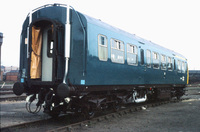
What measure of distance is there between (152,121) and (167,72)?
6776 millimetres

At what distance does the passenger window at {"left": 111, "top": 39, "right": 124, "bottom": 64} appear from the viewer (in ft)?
28.0

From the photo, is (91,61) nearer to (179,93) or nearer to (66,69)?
(66,69)

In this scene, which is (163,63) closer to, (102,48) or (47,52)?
(102,48)

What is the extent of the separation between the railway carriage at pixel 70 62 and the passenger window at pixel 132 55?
0.26m

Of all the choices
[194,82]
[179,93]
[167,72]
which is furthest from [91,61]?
[194,82]

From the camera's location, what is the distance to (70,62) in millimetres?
6992

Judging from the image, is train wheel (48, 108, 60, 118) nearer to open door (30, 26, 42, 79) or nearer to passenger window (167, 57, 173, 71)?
open door (30, 26, 42, 79)

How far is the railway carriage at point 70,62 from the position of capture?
6.98m

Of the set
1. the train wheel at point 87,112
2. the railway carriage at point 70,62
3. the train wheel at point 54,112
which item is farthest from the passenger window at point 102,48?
the train wheel at point 54,112

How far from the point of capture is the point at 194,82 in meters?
51.8

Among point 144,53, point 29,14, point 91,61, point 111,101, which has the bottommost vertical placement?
point 111,101

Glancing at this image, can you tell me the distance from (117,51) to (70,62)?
8.22 feet

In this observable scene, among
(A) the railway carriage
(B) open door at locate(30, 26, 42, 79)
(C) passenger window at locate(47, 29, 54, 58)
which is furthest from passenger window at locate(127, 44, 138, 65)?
(B) open door at locate(30, 26, 42, 79)

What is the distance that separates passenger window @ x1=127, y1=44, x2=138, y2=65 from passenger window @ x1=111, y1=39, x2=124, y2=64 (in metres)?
0.61
